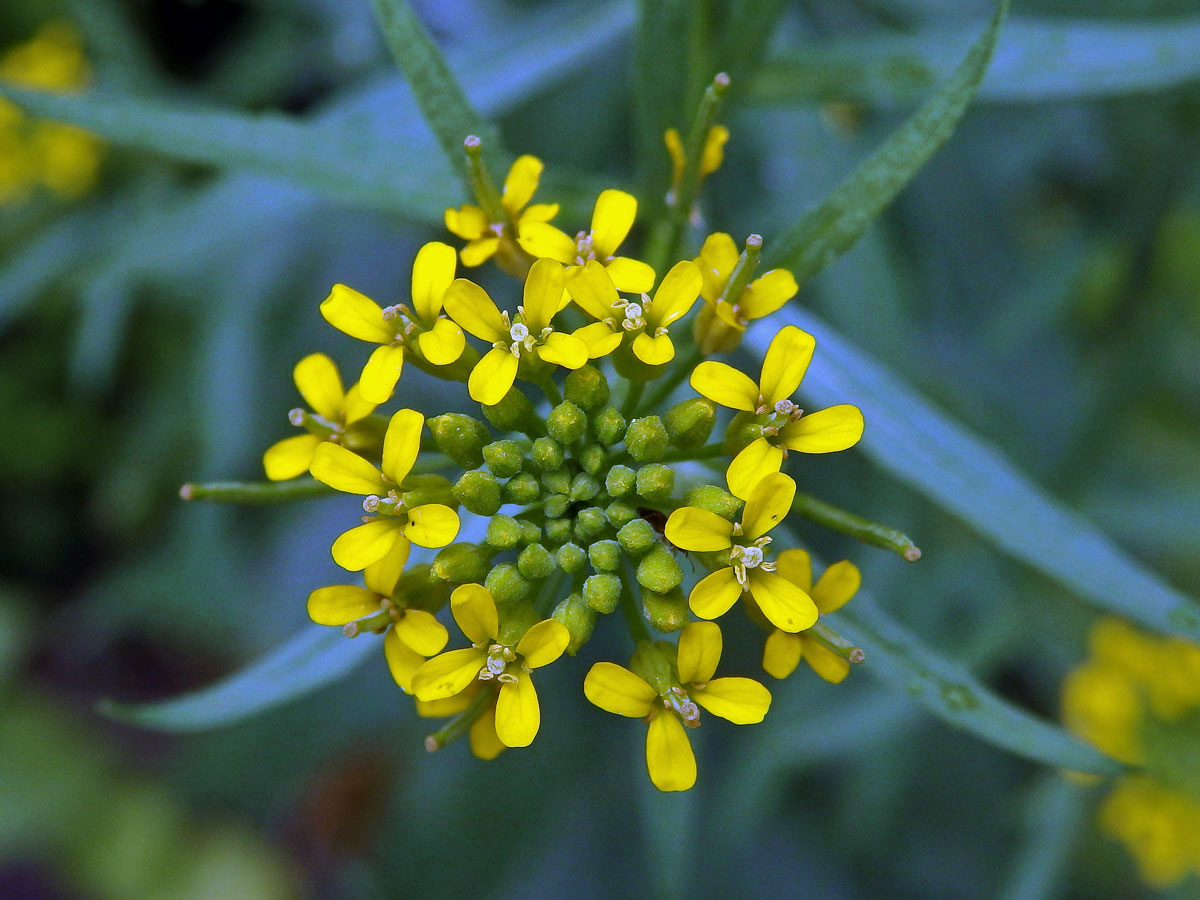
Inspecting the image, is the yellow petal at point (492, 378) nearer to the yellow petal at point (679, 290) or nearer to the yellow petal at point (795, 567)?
the yellow petal at point (679, 290)

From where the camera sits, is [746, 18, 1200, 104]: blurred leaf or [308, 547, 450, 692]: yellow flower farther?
[746, 18, 1200, 104]: blurred leaf

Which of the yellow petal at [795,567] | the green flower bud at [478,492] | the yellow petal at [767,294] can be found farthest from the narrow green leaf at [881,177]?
the green flower bud at [478,492]

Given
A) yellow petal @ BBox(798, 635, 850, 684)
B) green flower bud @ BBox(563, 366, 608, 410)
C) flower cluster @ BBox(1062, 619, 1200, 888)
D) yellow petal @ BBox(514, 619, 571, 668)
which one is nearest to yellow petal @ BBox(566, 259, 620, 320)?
green flower bud @ BBox(563, 366, 608, 410)

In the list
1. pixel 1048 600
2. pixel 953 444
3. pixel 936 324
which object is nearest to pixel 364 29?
pixel 936 324

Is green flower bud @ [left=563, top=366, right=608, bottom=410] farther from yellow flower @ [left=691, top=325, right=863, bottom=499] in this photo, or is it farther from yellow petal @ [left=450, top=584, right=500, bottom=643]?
yellow petal @ [left=450, top=584, right=500, bottom=643]

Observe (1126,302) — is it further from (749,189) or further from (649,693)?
(649,693)

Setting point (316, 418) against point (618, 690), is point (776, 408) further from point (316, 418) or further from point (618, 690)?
point (316, 418)

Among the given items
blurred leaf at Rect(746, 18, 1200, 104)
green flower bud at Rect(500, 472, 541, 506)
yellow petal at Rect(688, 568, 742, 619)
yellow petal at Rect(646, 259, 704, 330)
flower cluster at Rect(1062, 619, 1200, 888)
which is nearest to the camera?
yellow petal at Rect(688, 568, 742, 619)
